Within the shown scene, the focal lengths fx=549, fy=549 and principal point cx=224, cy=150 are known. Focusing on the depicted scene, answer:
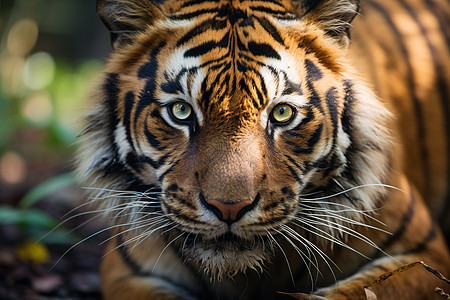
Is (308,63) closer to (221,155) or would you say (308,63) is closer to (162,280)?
(221,155)

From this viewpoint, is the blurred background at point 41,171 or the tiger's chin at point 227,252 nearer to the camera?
the tiger's chin at point 227,252

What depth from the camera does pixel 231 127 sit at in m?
1.53

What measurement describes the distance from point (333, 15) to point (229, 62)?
430mm

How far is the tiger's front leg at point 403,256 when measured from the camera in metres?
1.71

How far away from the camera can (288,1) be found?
6.08ft

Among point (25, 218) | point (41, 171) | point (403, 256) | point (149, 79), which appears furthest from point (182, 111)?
point (41, 171)

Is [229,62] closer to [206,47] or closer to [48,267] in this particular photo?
[206,47]

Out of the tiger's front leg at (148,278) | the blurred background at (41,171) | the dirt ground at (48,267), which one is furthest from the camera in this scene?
the blurred background at (41,171)

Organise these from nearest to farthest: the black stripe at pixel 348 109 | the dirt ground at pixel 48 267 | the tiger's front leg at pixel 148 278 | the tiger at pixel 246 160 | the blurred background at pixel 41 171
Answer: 1. the tiger at pixel 246 160
2. the black stripe at pixel 348 109
3. the tiger's front leg at pixel 148 278
4. the dirt ground at pixel 48 267
5. the blurred background at pixel 41 171

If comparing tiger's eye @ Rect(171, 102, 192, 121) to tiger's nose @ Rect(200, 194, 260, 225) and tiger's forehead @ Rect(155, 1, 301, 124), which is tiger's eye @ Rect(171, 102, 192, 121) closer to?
tiger's forehead @ Rect(155, 1, 301, 124)

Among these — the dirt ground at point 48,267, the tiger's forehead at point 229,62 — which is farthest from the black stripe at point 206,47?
the dirt ground at point 48,267

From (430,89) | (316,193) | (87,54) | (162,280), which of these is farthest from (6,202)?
(87,54)

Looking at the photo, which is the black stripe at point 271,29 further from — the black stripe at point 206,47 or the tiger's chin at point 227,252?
the tiger's chin at point 227,252

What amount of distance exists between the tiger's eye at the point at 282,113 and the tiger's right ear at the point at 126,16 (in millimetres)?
499
